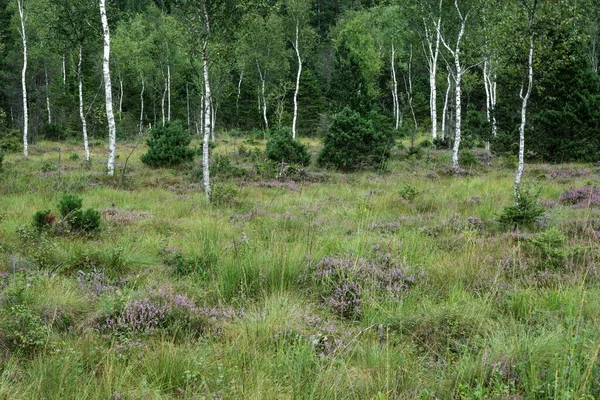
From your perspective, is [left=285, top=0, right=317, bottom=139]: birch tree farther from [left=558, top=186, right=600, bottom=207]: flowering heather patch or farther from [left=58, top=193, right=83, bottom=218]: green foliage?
[left=58, top=193, right=83, bottom=218]: green foliage

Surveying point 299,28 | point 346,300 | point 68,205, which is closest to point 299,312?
point 346,300

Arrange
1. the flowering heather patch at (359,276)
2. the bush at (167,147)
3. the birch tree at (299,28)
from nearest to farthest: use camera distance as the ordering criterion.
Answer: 1. the flowering heather patch at (359,276)
2. the bush at (167,147)
3. the birch tree at (299,28)

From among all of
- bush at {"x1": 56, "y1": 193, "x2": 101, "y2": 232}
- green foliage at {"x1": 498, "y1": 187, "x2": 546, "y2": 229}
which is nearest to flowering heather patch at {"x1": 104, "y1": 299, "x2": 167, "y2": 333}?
bush at {"x1": 56, "y1": 193, "x2": 101, "y2": 232}

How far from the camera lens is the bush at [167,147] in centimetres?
1944

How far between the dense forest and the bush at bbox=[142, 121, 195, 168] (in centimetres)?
130

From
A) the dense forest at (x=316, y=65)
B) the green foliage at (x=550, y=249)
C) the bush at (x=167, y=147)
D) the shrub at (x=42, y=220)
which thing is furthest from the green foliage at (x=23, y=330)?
the bush at (x=167, y=147)

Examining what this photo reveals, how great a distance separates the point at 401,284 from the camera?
15.6 ft

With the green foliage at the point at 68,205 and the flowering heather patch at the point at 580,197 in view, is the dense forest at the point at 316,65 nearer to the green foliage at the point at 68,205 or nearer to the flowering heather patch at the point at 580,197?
the flowering heather patch at the point at 580,197

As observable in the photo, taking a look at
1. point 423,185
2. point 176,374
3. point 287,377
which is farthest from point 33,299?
point 423,185

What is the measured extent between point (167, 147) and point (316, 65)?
1512 inches

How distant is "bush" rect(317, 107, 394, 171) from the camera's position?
64.7 feet

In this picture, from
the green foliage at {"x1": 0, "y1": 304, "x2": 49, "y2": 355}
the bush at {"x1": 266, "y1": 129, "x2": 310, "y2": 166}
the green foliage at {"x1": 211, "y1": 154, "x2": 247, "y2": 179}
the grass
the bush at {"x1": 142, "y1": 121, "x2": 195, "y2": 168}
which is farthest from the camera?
the bush at {"x1": 142, "y1": 121, "x2": 195, "y2": 168}

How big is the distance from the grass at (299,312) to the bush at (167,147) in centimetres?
1091

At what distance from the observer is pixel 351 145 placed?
20.0 meters
